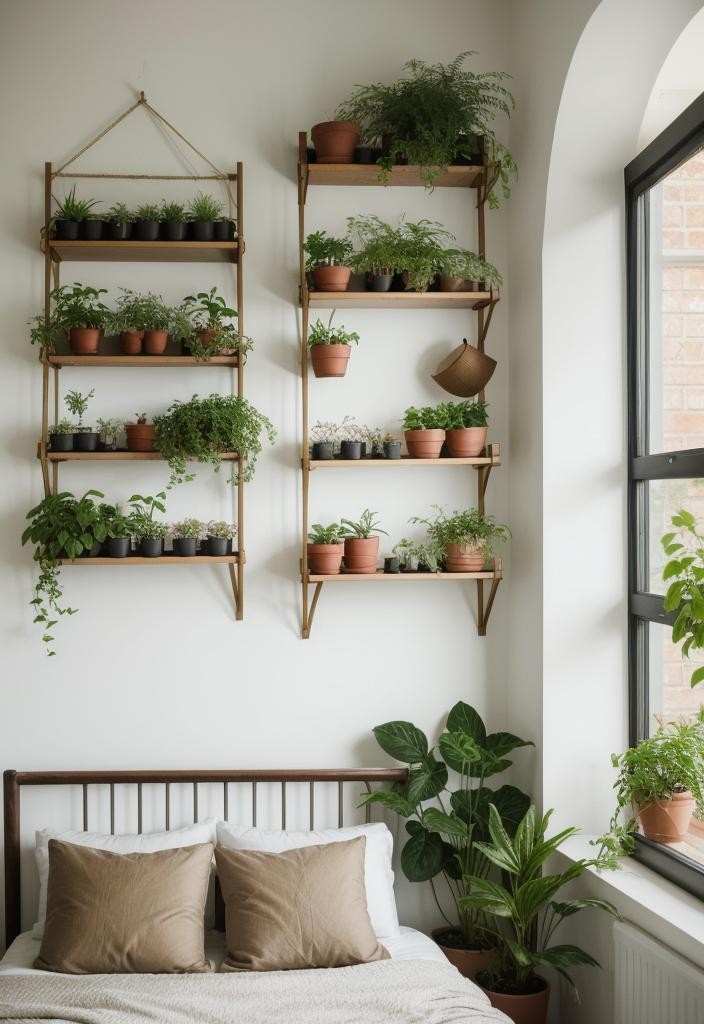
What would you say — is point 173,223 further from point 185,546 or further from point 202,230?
point 185,546

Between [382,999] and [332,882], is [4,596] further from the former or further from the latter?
[382,999]

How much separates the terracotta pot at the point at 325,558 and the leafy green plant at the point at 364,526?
0.24 feet

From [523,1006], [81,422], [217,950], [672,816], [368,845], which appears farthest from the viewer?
[81,422]

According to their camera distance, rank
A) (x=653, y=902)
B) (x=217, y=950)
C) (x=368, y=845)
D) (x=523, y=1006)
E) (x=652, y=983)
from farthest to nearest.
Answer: (x=368, y=845)
(x=217, y=950)
(x=523, y=1006)
(x=653, y=902)
(x=652, y=983)

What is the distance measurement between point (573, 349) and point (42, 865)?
2.26 metres

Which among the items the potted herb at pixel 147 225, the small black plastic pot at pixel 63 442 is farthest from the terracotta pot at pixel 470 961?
the potted herb at pixel 147 225

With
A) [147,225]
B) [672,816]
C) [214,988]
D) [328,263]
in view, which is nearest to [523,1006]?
[672,816]

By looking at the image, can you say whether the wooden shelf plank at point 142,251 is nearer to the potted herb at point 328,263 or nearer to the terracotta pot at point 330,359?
the potted herb at point 328,263

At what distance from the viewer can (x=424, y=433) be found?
3021 millimetres

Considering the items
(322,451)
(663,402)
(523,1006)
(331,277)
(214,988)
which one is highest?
(331,277)

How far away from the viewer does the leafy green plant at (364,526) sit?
120 inches

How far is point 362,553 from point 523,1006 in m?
1.39

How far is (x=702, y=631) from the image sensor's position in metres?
2.08

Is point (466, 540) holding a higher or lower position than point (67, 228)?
lower
